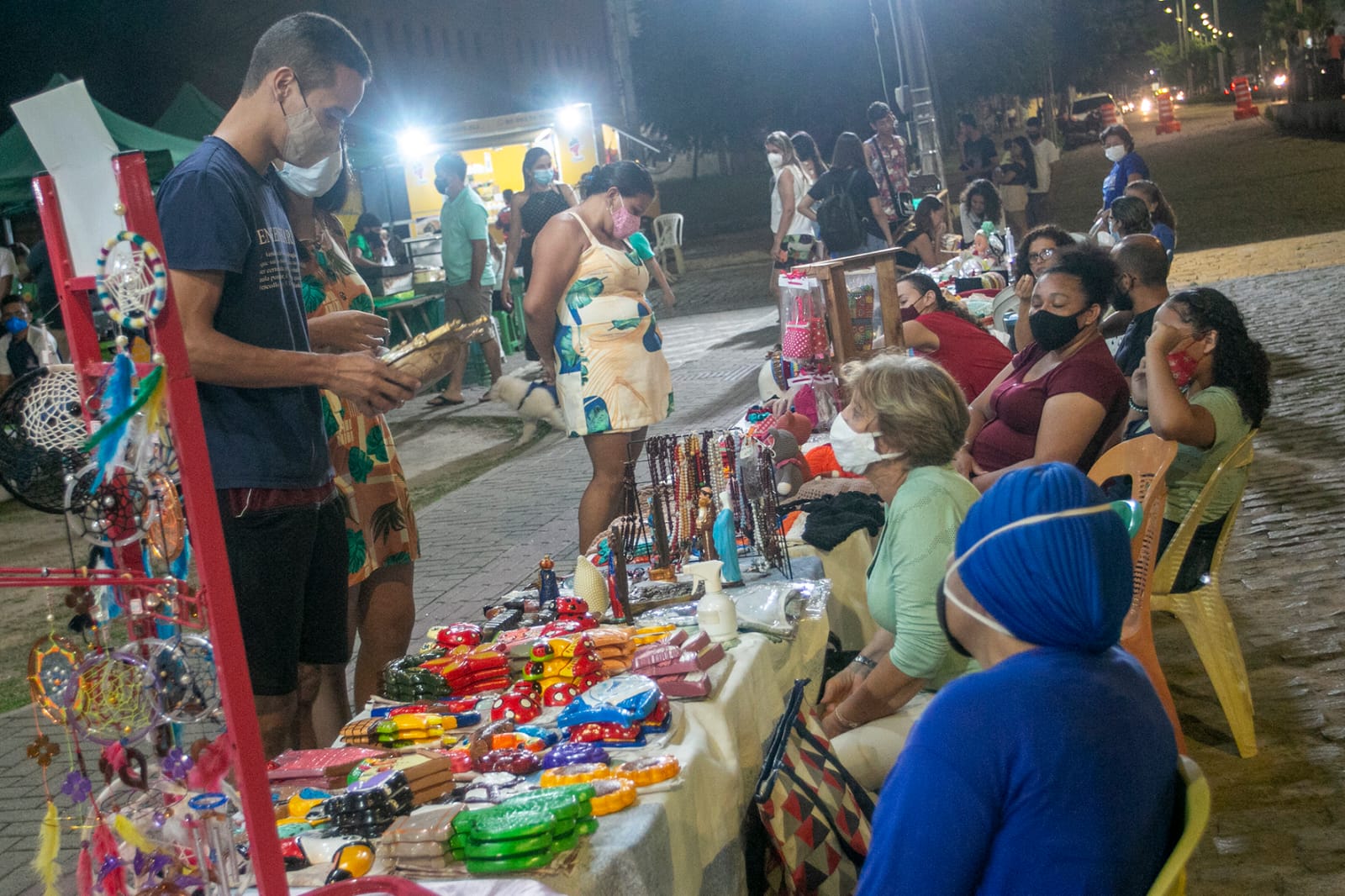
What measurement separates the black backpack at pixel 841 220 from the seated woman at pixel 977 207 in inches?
66.8

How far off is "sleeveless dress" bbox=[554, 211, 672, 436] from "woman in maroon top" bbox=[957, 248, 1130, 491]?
4.54ft

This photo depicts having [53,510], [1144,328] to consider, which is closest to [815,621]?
[53,510]

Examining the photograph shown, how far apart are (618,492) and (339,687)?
6.44 ft

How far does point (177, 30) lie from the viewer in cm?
2523

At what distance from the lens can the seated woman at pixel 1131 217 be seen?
819 cm

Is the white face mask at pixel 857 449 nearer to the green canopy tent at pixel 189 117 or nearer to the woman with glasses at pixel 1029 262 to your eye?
the woman with glasses at pixel 1029 262

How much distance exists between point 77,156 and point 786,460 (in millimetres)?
3239

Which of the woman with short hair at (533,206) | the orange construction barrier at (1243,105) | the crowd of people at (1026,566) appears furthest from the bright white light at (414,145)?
the orange construction barrier at (1243,105)

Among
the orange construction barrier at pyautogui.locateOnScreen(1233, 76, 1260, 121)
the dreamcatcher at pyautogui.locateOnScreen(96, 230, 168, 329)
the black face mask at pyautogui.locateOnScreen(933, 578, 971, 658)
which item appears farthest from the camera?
the orange construction barrier at pyautogui.locateOnScreen(1233, 76, 1260, 121)

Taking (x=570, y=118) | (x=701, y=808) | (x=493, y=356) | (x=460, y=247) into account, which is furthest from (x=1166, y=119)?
(x=701, y=808)

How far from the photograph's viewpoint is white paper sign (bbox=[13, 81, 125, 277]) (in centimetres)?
180

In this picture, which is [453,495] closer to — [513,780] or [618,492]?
[618,492]

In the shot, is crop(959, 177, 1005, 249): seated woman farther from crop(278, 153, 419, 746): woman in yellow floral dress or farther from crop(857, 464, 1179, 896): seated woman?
crop(857, 464, 1179, 896): seated woman

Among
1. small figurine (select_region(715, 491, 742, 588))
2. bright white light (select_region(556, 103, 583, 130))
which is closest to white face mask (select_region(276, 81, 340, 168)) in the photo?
small figurine (select_region(715, 491, 742, 588))
